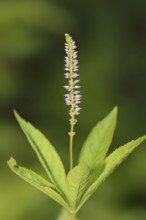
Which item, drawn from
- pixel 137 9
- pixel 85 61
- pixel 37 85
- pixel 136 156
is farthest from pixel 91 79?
pixel 137 9

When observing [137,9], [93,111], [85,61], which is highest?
[137,9]

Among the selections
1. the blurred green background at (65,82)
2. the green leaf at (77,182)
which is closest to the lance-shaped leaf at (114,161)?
the green leaf at (77,182)

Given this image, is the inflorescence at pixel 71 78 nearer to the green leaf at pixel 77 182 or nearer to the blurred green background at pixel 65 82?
the green leaf at pixel 77 182

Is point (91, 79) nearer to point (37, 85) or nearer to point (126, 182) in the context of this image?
point (37, 85)

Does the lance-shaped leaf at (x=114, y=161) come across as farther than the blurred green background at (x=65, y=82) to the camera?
No

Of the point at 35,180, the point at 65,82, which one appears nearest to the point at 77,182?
the point at 35,180

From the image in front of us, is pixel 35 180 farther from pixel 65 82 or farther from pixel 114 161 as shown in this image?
pixel 65 82

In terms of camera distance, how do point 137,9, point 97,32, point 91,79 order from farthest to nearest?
point 137,9
point 97,32
point 91,79

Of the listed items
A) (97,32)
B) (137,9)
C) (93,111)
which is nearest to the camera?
(93,111)
